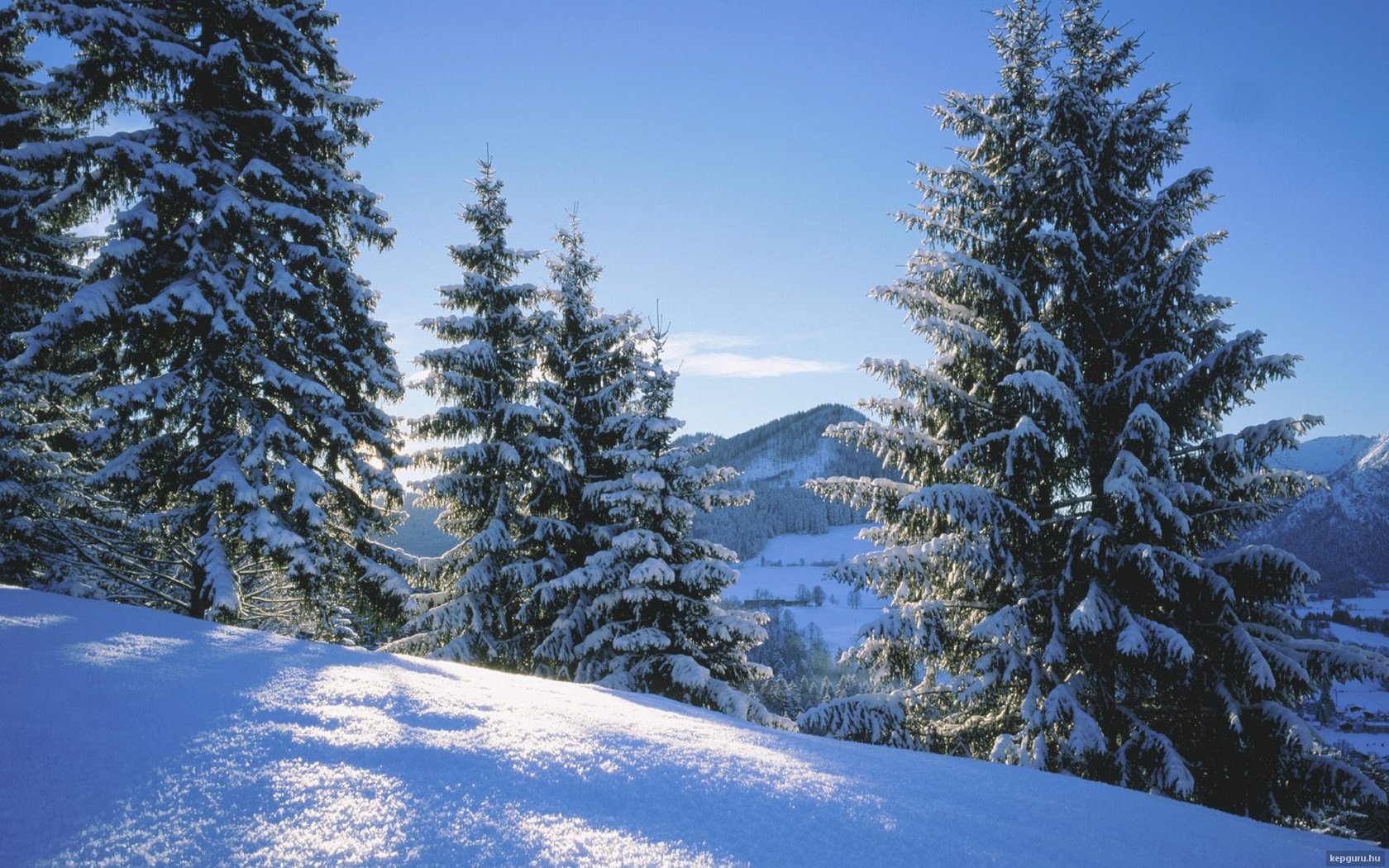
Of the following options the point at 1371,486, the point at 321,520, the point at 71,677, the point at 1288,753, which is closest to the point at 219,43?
the point at 321,520

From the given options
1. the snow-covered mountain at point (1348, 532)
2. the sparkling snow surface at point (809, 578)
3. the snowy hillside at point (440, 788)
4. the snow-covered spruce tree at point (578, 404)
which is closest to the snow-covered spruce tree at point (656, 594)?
the snow-covered spruce tree at point (578, 404)

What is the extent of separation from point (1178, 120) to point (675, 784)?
35.2ft

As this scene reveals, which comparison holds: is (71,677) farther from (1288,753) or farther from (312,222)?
(1288,753)

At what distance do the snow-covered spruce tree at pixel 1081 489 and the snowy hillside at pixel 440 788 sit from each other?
3.89 metres

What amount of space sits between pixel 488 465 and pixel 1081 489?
35.6 ft

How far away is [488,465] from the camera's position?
13086 mm

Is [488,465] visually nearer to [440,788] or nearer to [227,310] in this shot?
[227,310]

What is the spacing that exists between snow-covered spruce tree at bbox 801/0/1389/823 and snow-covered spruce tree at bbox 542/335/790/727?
391cm

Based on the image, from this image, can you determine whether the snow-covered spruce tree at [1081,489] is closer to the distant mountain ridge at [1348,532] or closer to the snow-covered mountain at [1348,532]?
the distant mountain ridge at [1348,532]

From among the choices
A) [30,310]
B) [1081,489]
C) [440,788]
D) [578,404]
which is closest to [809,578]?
[578,404]

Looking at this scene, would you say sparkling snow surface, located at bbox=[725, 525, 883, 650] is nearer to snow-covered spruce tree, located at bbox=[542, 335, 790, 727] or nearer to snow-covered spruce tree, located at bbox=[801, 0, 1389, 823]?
snow-covered spruce tree, located at bbox=[542, 335, 790, 727]

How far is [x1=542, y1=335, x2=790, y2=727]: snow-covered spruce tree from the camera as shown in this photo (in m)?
11.6

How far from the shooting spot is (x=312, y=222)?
8461 mm

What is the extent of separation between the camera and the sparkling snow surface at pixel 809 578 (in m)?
113
